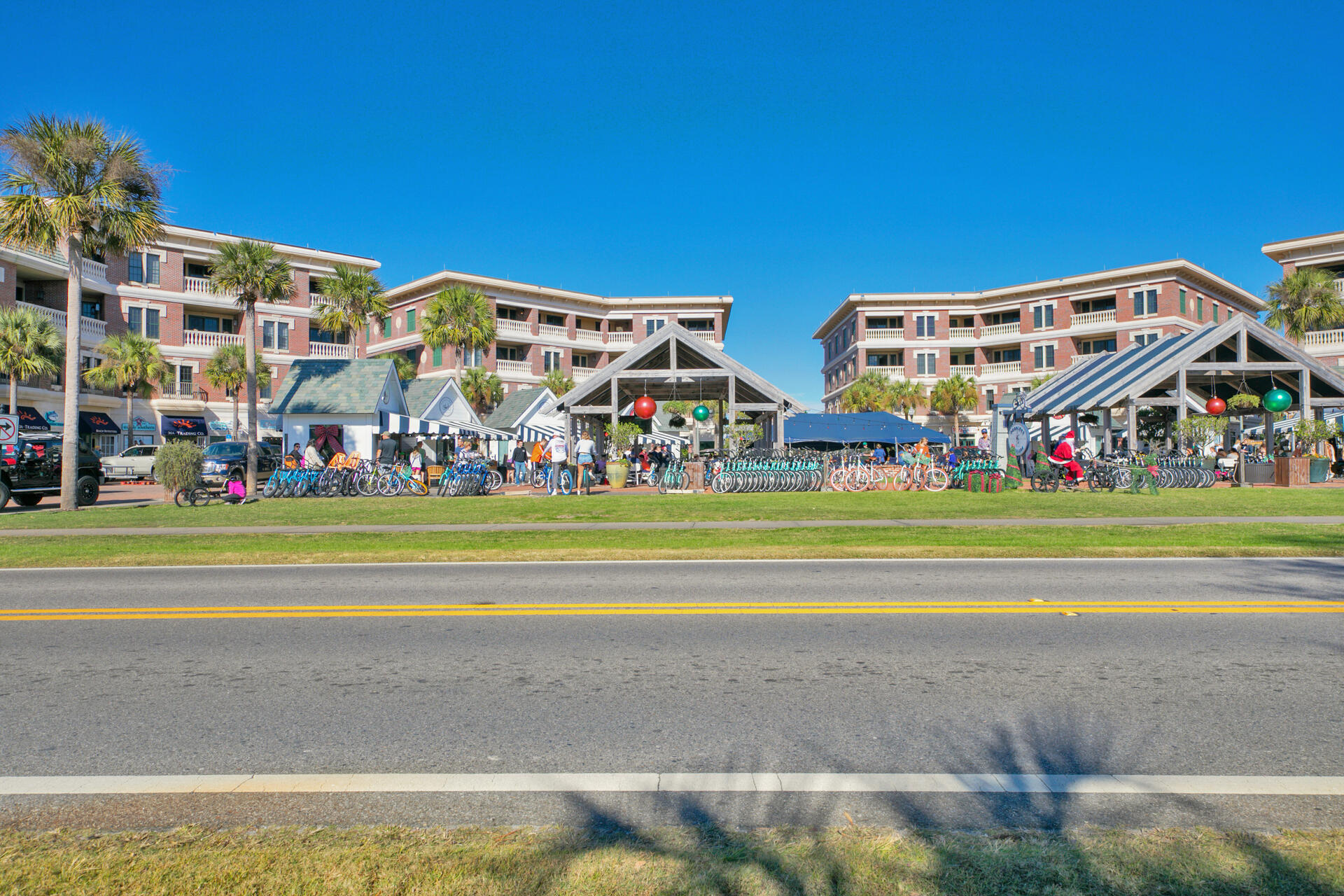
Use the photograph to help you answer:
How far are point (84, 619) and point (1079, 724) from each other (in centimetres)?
827

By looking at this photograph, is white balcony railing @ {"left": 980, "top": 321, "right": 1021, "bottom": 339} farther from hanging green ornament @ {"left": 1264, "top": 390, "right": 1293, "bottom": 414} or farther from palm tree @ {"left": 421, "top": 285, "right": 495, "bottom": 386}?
hanging green ornament @ {"left": 1264, "top": 390, "right": 1293, "bottom": 414}

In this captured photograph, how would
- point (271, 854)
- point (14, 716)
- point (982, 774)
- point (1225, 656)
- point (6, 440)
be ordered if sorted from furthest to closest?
point (6, 440), point (1225, 656), point (14, 716), point (982, 774), point (271, 854)

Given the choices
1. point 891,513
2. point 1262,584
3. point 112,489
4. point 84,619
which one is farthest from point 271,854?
point 112,489

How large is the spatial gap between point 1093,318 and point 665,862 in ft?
226

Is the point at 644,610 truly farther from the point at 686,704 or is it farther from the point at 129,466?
the point at 129,466

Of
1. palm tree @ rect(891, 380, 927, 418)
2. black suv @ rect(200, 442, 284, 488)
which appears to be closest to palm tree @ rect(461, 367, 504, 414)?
black suv @ rect(200, 442, 284, 488)

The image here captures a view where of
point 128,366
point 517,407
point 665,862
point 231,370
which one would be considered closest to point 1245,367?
point 665,862

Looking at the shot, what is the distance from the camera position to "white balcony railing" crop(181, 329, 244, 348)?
50.5 meters

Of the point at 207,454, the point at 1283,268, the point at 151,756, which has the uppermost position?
the point at 1283,268

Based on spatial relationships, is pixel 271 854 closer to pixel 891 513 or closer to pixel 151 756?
pixel 151 756

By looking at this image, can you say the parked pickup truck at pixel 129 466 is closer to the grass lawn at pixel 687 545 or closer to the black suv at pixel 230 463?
the black suv at pixel 230 463

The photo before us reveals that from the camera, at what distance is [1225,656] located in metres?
5.89

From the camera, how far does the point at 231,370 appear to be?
4822cm

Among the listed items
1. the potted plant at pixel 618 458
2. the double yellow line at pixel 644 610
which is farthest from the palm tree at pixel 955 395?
the double yellow line at pixel 644 610
